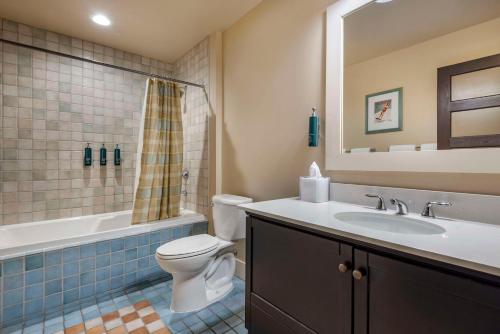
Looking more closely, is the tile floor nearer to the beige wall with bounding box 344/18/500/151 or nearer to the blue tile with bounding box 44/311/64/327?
the blue tile with bounding box 44/311/64/327

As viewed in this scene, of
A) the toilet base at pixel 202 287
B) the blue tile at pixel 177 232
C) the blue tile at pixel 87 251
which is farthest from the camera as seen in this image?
the blue tile at pixel 177 232

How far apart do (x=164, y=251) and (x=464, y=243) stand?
62.1 inches

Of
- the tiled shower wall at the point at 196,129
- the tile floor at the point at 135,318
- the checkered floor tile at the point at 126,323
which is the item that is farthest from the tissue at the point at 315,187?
the tiled shower wall at the point at 196,129

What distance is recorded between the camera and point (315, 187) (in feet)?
4.66

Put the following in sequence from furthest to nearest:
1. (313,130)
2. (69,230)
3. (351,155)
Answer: (69,230)
(313,130)
(351,155)

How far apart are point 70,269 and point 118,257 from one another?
317 mm

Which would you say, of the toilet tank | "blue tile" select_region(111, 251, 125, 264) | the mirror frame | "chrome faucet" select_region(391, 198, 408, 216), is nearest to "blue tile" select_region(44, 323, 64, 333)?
"blue tile" select_region(111, 251, 125, 264)

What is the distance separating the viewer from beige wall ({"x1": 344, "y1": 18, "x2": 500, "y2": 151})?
1.03 meters

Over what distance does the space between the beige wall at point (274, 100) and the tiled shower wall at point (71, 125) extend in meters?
0.44

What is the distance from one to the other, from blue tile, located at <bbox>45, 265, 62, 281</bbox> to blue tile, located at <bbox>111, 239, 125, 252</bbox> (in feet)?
1.13

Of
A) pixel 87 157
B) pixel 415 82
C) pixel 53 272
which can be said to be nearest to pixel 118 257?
pixel 53 272

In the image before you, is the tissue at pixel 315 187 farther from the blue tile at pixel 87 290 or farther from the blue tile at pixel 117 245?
the blue tile at pixel 87 290

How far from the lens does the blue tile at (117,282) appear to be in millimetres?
1977

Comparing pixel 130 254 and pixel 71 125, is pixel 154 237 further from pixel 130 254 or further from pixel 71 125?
pixel 71 125
